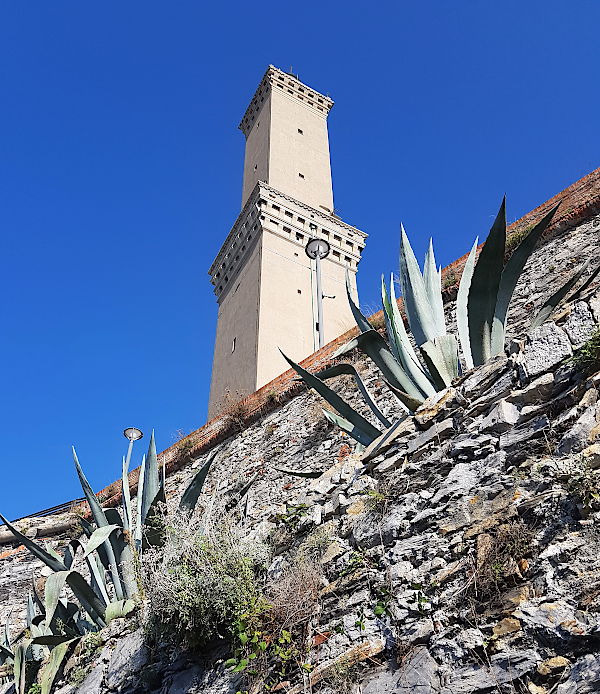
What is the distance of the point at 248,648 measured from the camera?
10.7 feet

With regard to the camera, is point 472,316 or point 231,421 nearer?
point 472,316

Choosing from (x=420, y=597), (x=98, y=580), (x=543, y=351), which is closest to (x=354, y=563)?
(x=420, y=597)

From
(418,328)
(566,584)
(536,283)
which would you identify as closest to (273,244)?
(536,283)

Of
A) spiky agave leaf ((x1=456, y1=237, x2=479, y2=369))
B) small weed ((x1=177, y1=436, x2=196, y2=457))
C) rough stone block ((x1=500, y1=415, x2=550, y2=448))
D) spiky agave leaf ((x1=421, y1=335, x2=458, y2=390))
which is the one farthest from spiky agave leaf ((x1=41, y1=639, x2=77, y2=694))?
rough stone block ((x1=500, y1=415, x2=550, y2=448))

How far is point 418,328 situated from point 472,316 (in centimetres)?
51

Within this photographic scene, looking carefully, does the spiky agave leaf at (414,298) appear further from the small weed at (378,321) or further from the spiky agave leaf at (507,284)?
the small weed at (378,321)

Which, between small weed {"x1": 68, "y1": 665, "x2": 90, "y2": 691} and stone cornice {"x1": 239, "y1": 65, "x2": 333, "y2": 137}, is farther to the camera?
stone cornice {"x1": 239, "y1": 65, "x2": 333, "y2": 137}

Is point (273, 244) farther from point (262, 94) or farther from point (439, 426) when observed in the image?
point (439, 426)

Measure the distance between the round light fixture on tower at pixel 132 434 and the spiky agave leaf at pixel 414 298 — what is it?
5.68m

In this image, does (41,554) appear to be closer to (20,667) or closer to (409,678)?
(20,667)

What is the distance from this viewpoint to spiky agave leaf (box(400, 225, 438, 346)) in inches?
179

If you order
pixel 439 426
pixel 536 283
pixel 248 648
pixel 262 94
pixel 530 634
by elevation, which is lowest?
pixel 530 634

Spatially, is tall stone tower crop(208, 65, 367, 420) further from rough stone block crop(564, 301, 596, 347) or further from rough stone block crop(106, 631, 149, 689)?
rough stone block crop(564, 301, 596, 347)

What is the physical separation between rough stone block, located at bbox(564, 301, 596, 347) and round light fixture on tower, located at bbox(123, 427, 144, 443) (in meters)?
7.18
